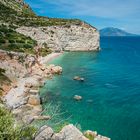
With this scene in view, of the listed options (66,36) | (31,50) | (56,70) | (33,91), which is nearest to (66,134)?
(33,91)

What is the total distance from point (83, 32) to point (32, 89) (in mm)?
92170

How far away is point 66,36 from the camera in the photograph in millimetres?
148000

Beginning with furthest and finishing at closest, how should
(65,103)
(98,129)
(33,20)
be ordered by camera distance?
(33,20)
(65,103)
(98,129)

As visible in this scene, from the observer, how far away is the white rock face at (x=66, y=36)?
13938cm

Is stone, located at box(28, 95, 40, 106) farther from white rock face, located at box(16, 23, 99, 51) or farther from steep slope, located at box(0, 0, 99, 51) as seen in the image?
white rock face, located at box(16, 23, 99, 51)

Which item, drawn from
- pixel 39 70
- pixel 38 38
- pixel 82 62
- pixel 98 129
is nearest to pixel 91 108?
pixel 98 129

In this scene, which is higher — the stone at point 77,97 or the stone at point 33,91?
the stone at point 33,91

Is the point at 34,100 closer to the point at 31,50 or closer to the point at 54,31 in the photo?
the point at 31,50

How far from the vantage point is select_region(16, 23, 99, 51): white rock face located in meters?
139

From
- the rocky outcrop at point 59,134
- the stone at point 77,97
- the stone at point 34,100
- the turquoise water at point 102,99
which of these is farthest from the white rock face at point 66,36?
the rocky outcrop at point 59,134

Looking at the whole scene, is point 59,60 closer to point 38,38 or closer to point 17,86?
point 38,38

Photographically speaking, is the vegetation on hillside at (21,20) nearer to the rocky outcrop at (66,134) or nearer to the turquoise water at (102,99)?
the turquoise water at (102,99)

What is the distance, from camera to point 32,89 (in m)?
65.7

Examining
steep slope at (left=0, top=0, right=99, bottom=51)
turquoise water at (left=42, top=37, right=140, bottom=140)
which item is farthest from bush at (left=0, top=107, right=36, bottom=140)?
steep slope at (left=0, top=0, right=99, bottom=51)
